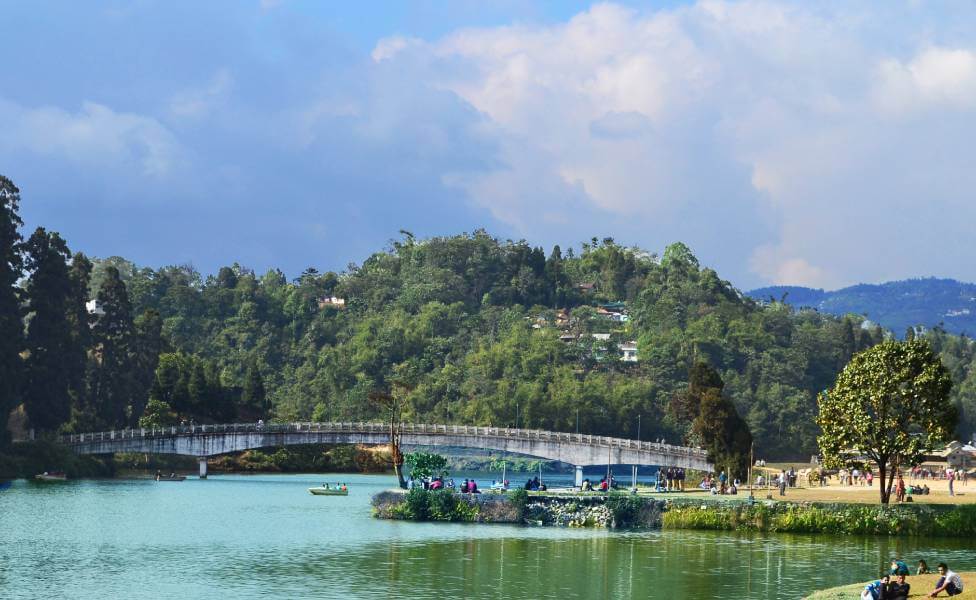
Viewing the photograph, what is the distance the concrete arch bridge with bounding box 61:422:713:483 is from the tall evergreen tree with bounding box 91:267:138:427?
21.9 ft

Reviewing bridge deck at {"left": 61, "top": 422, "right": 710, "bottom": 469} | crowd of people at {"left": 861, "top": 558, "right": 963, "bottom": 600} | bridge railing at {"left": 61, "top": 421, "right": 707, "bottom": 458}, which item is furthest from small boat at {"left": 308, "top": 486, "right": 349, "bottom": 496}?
crowd of people at {"left": 861, "top": 558, "right": 963, "bottom": 600}

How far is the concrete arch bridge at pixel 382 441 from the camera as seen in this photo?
130750mm

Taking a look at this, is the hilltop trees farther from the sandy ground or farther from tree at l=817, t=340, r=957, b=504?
the sandy ground

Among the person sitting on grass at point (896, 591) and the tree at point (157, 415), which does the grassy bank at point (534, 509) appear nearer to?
the person sitting on grass at point (896, 591)

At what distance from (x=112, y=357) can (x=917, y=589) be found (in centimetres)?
10954

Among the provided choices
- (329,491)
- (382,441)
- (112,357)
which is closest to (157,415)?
(112,357)

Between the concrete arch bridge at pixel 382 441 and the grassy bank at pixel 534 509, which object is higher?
the concrete arch bridge at pixel 382 441

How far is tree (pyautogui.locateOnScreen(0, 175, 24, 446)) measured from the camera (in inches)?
4550

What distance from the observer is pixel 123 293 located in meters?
143

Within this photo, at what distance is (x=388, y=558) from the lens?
2479 inches

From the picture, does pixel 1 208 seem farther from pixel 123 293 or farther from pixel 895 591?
pixel 895 591

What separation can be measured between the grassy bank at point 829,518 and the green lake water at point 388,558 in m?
1.66

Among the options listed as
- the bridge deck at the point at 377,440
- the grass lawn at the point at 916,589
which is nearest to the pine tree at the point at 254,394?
the bridge deck at the point at 377,440

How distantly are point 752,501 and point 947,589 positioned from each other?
113ft
